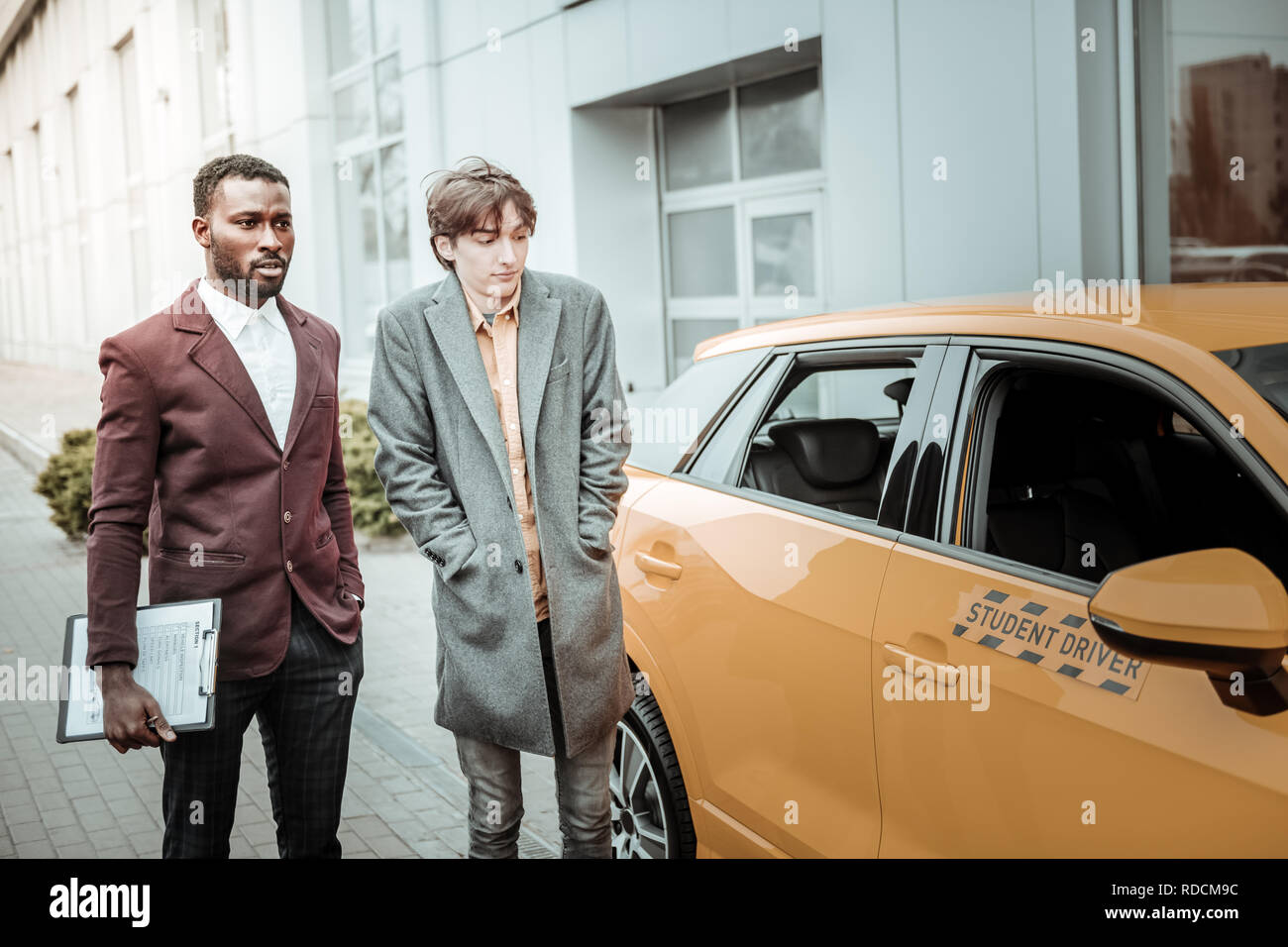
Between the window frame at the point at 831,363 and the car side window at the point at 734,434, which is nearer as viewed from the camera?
the window frame at the point at 831,363

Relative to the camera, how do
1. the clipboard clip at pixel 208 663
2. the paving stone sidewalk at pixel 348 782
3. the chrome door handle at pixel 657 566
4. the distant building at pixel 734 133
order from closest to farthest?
the clipboard clip at pixel 208 663 → the chrome door handle at pixel 657 566 → the paving stone sidewalk at pixel 348 782 → the distant building at pixel 734 133

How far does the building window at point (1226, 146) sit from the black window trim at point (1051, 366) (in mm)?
3596

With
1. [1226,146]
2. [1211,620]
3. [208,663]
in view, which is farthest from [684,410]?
[1226,146]

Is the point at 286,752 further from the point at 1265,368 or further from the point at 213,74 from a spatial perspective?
the point at 213,74

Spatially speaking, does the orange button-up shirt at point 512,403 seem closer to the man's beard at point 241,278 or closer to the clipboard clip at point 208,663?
the man's beard at point 241,278

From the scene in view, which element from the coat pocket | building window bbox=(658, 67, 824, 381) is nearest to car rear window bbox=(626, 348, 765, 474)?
the coat pocket

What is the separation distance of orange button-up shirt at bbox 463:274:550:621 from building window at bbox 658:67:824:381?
5257 mm

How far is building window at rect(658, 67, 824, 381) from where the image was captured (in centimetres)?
807

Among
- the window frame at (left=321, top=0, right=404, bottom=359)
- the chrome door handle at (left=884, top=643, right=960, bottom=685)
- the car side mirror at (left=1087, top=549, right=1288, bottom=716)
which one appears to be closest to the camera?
the car side mirror at (left=1087, top=549, right=1288, bottom=716)

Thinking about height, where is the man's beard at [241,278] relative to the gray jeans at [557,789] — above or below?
above

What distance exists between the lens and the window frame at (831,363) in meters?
2.79

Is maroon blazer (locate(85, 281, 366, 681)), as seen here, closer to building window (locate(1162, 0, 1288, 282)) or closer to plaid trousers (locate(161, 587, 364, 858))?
plaid trousers (locate(161, 587, 364, 858))

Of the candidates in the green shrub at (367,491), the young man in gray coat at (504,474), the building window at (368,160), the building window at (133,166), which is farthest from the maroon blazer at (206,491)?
the building window at (133,166)
